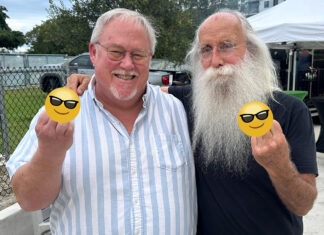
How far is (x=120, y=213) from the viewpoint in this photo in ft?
5.51

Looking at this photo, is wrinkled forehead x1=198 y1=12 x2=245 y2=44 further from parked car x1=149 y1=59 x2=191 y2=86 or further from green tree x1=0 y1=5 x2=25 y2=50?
green tree x1=0 y1=5 x2=25 y2=50

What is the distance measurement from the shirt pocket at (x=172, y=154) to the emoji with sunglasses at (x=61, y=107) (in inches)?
24.2

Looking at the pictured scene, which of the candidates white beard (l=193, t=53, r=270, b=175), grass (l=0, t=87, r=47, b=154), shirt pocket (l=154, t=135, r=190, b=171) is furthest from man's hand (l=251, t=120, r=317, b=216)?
grass (l=0, t=87, r=47, b=154)

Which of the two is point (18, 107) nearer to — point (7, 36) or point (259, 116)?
point (259, 116)

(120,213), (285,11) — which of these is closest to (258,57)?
(120,213)

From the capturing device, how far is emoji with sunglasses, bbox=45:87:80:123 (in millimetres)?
1257

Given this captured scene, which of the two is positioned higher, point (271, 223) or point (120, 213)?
point (120, 213)

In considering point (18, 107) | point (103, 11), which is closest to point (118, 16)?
point (18, 107)

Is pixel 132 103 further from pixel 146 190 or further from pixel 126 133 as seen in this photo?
pixel 146 190

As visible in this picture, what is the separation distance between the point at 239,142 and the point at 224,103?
0.80ft

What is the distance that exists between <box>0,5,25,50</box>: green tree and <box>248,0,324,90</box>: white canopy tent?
3283 cm

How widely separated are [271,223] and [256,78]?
29.4 inches

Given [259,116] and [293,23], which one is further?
[293,23]

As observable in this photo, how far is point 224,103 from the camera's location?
78.5 inches
